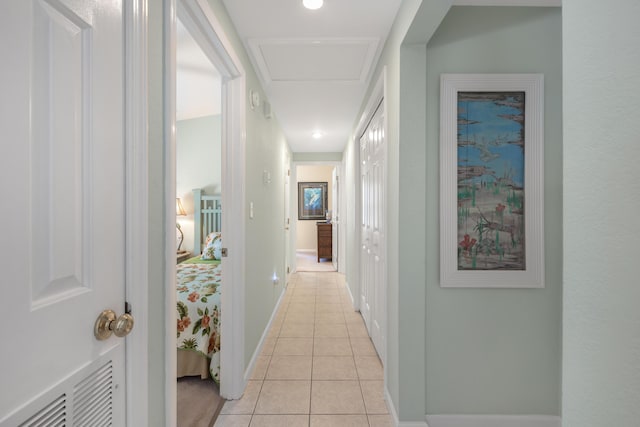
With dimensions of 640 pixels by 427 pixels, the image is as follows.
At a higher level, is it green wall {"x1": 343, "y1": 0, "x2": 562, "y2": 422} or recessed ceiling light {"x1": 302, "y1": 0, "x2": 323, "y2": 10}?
recessed ceiling light {"x1": 302, "y1": 0, "x2": 323, "y2": 10}

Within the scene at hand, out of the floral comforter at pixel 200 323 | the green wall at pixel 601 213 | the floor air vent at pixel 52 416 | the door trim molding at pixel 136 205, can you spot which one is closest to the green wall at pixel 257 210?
the floral comforter at pixel 200 323

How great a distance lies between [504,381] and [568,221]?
154 centimetres

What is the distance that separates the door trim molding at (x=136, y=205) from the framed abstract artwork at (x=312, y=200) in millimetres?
7163

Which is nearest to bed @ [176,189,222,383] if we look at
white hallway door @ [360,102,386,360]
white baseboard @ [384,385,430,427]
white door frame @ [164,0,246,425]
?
white door frame @ [164,0,246,425]

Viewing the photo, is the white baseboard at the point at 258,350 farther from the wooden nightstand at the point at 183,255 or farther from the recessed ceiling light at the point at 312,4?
the recessed ceiling light at the point at 312,4

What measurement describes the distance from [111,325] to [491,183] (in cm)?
179

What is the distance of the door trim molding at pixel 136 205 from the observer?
81cm

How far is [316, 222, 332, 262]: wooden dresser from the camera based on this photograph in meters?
7.11

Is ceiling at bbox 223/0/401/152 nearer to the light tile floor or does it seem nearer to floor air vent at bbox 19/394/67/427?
floor air vent at bbox 19/394/67/427

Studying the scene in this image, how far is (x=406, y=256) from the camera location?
63.0 inches

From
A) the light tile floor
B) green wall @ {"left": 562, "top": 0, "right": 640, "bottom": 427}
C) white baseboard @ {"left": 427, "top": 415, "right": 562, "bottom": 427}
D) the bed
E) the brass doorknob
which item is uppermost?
green wall @ {"left": 562, "top": 0, "right": 640, "bottom": 427}

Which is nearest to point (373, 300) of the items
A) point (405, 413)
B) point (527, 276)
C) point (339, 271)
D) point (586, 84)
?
point (405, 413)

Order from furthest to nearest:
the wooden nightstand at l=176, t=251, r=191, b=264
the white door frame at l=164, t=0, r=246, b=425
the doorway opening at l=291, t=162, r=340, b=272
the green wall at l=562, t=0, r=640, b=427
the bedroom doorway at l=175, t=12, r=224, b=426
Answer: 1. the doorway opening at l=291, t=162, r=340, b=272
2. the wooden nightstand at l=176, t=251, r=191, b=264
3. the bedroom doorway at l=175, t=12, r=224, b=426
4. the white door frame at l=164, t=0, r=246, b=425
5. the green wall at l=562, t=0, r=640, b=427

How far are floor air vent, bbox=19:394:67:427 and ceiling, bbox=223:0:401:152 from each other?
1847 mm
